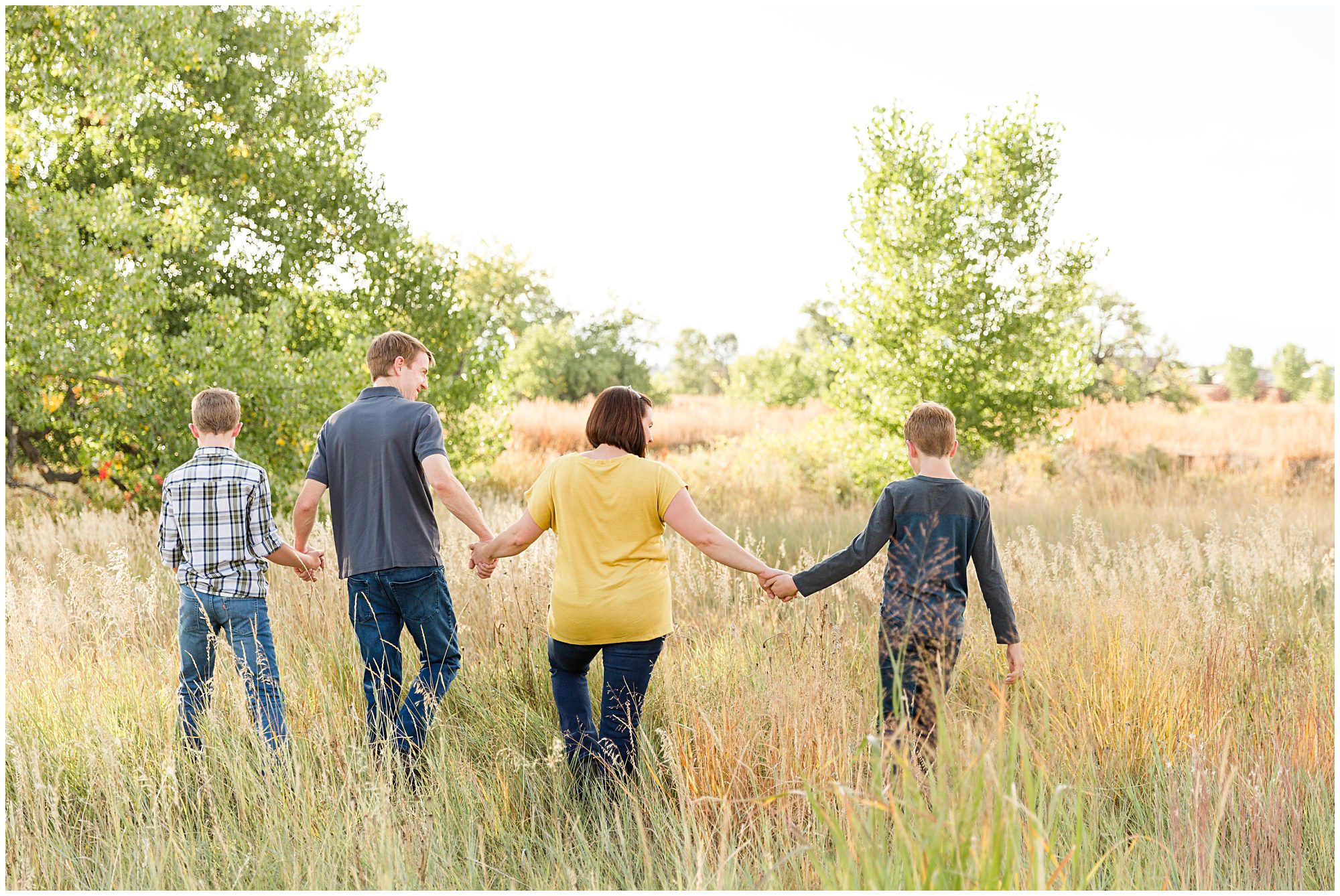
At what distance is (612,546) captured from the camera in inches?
129

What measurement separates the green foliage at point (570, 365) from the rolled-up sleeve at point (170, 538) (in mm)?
23502

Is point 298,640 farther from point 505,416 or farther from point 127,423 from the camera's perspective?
point 505,416

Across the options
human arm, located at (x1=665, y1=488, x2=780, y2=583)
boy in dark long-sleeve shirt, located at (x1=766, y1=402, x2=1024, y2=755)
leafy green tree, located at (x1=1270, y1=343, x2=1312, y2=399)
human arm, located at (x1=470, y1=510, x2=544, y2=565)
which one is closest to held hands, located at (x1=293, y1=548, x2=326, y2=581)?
human arm, located at (x1=470, y1=510, x2=544, y2=565)

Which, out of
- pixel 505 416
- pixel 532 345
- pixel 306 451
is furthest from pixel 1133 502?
pixel 532 345

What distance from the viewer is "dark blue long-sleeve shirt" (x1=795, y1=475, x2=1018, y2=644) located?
10.8ft

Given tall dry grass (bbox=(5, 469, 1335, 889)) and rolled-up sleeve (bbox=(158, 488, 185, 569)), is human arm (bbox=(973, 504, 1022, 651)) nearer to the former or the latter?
tall dry grass (bbox=(5, 469, 1335, 889))

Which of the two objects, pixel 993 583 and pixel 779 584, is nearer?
pixel 993 583

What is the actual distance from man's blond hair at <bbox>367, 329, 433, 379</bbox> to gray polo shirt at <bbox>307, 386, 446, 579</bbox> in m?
0.13

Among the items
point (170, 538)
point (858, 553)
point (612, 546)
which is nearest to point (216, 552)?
point (170, 538)

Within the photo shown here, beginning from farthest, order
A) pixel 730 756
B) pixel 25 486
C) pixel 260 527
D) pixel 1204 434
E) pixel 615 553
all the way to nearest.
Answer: pixel 1204 434, pixel 25 486, pixel 260 527, pixel 615 553, pixel 730 756

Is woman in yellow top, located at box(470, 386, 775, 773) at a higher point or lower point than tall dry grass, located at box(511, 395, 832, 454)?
lower

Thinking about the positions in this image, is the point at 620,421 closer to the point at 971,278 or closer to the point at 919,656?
the point at 919,656

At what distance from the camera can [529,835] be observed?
3.08 meters

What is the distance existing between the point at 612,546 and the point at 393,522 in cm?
106
